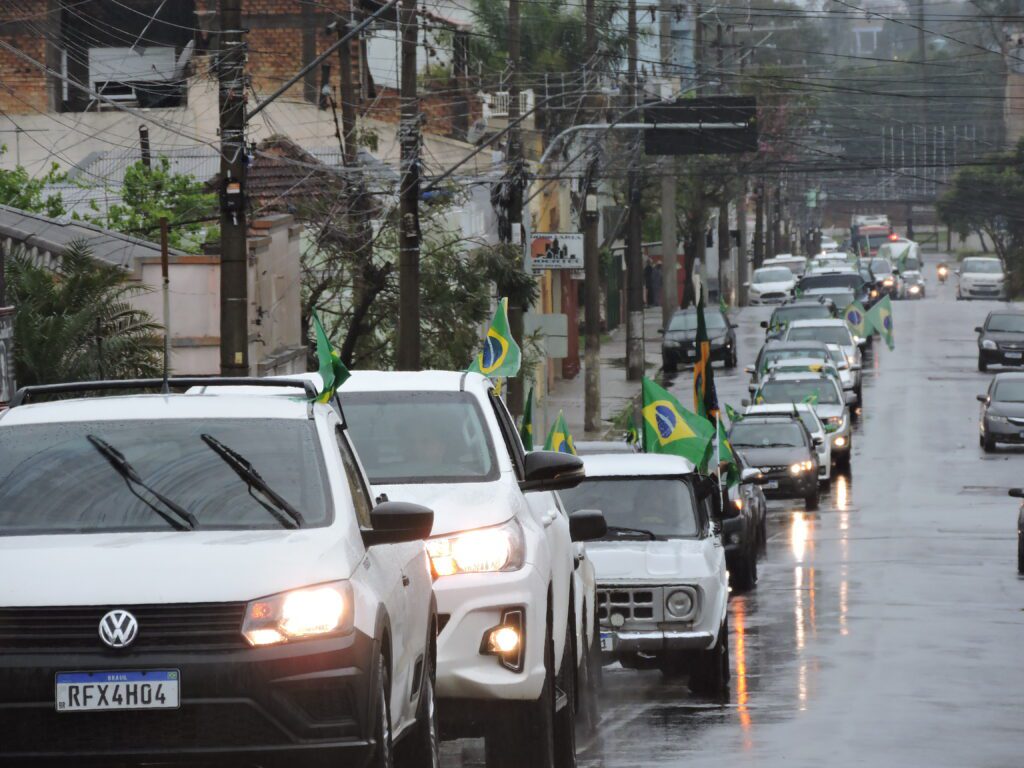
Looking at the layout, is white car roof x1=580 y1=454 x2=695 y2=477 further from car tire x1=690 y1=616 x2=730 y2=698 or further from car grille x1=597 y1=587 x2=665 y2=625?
car tire x1=690 y1=616 x2=730 y2=698

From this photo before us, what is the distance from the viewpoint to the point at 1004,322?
196ft

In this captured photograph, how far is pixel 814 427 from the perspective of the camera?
38781 mm

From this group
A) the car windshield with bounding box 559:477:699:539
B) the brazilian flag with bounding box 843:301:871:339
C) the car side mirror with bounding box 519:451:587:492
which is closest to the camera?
the car side mirror with bounding box 519:451:587:492

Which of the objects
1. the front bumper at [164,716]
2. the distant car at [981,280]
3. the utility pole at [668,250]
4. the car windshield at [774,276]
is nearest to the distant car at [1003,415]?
the utility pole at [668,250]

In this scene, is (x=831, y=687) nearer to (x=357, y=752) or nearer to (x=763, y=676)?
(x=763, y=676)

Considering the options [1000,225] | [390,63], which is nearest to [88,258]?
[390,63]

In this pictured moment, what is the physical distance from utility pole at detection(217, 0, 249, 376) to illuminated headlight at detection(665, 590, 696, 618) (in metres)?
5.09

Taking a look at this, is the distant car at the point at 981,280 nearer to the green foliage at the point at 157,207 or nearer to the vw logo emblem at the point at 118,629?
the green foliage at the point at 157,207

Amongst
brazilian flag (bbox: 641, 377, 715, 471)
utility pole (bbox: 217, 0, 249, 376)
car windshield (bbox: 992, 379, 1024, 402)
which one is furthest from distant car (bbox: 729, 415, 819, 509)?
utility pole (bbox: 217, 0, 249, 376)

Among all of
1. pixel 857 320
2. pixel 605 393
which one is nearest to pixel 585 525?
pixel 605 393

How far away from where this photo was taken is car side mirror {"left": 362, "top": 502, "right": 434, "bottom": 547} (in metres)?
7.83

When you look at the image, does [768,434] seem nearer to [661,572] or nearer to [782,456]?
[782,456]

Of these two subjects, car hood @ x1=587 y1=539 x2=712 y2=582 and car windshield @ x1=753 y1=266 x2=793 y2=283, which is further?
car windshield @ x1=753 y1=266 x2=793 y2=283

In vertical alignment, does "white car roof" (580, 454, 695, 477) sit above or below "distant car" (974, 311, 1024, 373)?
above
